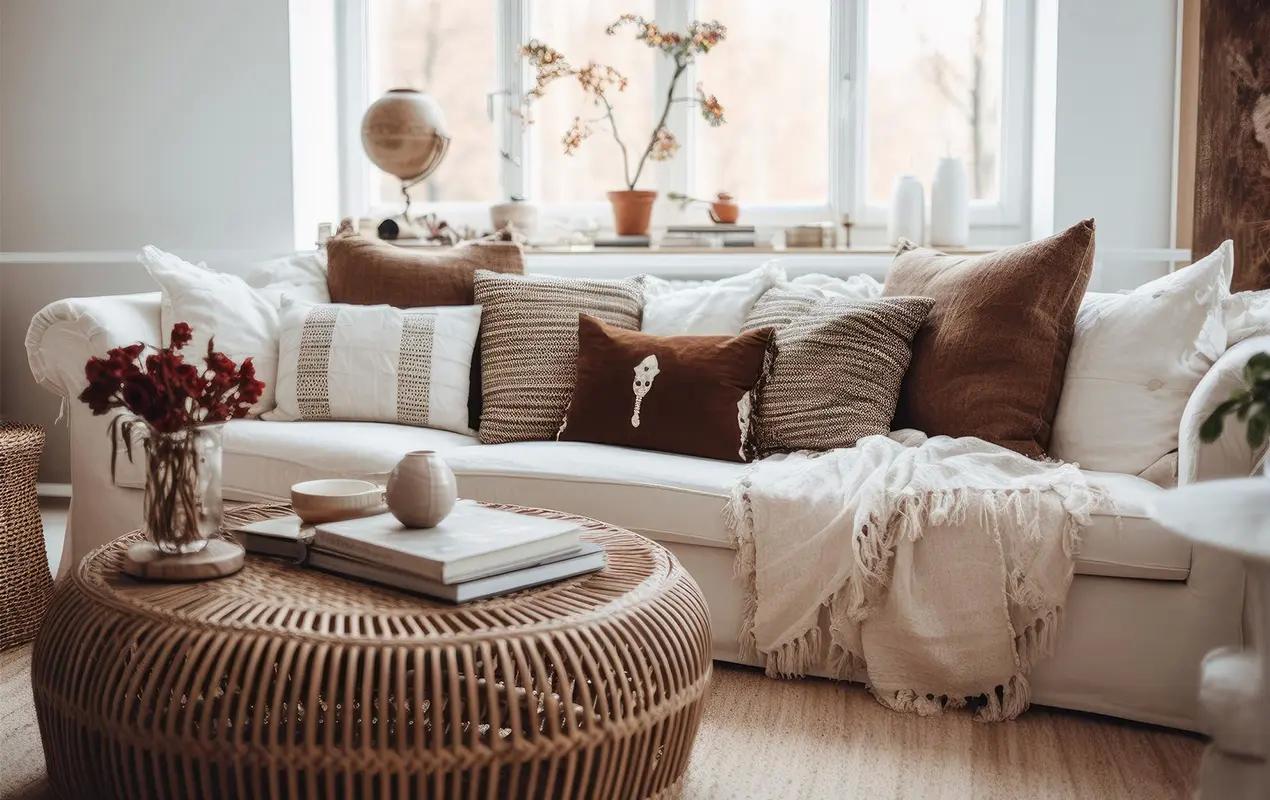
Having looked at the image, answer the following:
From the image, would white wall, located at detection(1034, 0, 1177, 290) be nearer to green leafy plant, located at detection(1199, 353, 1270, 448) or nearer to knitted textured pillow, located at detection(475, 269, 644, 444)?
knitted textured pillow, located at detection(475, 269, 644, 444)

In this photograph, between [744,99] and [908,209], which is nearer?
[908,209]

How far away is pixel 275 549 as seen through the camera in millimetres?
1825

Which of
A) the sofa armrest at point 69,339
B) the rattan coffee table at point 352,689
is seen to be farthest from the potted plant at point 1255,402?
the sofa armrest at point 69,339

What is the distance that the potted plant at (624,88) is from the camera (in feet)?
12.7

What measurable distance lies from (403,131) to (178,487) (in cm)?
226

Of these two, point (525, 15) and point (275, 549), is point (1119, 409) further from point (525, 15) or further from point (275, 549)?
point (525, 15)

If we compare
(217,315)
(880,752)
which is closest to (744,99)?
(217,315)

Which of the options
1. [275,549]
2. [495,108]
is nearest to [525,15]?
[495,108]

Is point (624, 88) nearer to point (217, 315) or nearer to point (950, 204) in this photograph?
point (950, 204)

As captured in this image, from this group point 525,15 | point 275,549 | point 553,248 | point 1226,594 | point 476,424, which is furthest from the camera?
point 525,15

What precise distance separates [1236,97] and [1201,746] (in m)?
1.92

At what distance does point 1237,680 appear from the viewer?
1072 mm

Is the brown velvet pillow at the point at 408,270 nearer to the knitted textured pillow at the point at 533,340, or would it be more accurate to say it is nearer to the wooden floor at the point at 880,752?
the knitted textured pillow at the point at 533,340

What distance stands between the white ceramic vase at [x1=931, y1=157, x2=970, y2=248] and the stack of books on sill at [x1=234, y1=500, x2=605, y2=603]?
2191 mm
